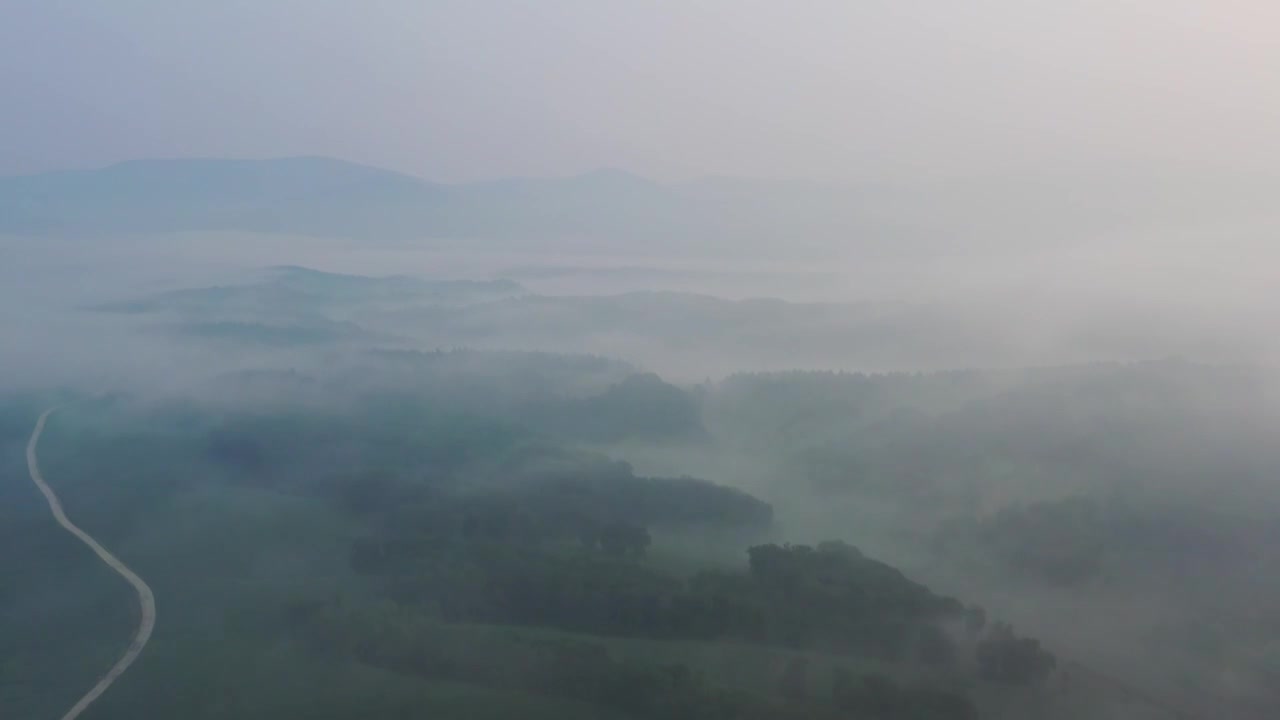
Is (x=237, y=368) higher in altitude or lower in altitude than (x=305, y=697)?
higher

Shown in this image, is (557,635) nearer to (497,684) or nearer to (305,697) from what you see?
(497,684)

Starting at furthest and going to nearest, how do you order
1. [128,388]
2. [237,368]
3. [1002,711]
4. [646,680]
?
[237,368], [128,388], [646,680], [1002,711]

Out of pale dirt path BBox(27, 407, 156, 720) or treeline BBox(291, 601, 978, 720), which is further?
pale dirt path BBox(27, 407, 156, 720)

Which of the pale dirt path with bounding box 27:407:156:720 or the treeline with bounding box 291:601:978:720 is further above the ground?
the treeline with bounding box 291:601:978:720

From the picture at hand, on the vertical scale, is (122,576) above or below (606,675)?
below

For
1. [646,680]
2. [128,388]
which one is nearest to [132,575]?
[646,680]

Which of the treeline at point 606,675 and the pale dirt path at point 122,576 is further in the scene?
the pale dirt path at point 122,576

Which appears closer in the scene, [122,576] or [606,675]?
[606,675]

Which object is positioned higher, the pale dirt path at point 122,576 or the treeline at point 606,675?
the treeline at point 606,675
